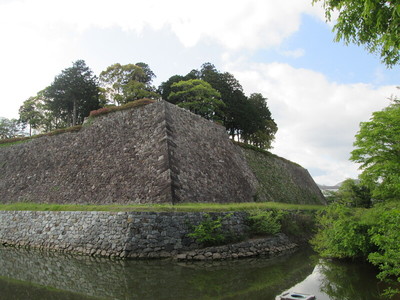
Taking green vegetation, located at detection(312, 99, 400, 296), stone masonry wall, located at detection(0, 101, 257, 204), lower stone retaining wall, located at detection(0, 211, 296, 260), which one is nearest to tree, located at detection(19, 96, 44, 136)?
stone masonry wall, located at detection(0, 101, 257, 204)

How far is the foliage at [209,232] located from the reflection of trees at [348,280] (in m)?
4.23

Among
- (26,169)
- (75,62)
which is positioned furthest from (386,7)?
(75,62)

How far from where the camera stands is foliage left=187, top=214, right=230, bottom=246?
42.4 ft

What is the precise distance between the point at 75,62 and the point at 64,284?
35.4 m

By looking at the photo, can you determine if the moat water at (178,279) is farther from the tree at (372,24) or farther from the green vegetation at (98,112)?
the green vegetation at (98,112)

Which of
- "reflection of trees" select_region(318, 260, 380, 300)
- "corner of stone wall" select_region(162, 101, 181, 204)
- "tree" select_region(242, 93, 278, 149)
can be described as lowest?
"reflection of trees" select_region(318, 260, 380, 300)

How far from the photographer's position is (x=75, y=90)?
3712 centimetres

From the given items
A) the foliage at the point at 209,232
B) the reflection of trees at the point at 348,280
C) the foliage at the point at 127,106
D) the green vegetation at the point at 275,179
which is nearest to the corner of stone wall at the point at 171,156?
the foliage at the point at 127,106

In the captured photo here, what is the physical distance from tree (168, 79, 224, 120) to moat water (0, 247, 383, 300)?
2463 cm

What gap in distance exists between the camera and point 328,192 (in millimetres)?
50250

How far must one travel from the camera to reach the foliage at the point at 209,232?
12922mm

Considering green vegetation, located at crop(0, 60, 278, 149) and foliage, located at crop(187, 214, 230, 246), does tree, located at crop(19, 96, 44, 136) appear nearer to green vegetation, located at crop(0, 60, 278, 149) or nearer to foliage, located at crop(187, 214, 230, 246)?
green vegetation, located at crop(0, 60, 278, 149)

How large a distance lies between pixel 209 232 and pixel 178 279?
4.03 metres

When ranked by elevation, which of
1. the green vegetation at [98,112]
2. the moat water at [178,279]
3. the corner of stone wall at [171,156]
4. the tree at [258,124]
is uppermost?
the tree at [258,124]
